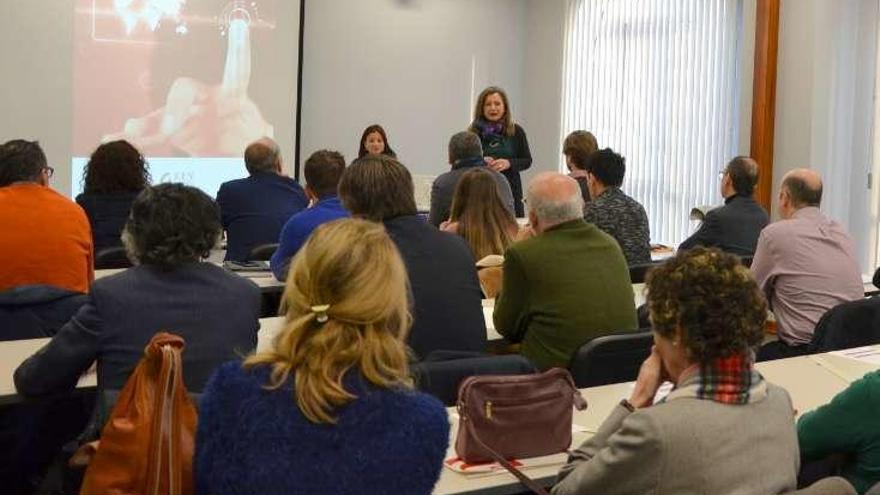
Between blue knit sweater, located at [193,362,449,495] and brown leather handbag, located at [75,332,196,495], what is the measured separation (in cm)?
13

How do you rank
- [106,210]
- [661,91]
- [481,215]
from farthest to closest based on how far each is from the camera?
[661,91]
[106,210]
[481,215]

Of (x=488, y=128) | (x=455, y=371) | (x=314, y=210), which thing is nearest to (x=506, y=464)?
(x=455, y=371)

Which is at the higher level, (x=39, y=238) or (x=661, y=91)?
(x=661, y=91)

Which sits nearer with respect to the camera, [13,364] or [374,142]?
[13,364]

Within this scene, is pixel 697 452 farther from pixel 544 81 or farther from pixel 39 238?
pixel 544 81

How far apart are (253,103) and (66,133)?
1.45 meters

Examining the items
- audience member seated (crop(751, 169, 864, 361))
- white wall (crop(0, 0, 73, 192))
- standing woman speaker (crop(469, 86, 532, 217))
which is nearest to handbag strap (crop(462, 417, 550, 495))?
audience member seated (crop(751, 169, 864, 361))

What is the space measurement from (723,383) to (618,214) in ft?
11.9

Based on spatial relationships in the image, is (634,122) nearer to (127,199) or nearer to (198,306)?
(127,199)

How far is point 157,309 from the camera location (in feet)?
9.66

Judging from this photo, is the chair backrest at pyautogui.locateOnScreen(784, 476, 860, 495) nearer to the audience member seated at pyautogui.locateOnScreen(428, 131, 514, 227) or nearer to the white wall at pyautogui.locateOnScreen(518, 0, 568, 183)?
the audience member seated at pyautogui.locateOnScreen(428, 131, 514, 227)

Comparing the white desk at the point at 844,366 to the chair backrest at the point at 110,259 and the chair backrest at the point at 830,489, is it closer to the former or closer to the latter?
the chair backrest at the point at 830,489

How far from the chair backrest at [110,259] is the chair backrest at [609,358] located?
106 inches

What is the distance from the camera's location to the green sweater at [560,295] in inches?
158
